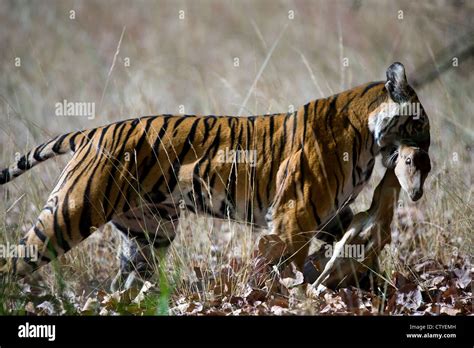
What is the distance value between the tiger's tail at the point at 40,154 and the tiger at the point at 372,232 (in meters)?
2.14

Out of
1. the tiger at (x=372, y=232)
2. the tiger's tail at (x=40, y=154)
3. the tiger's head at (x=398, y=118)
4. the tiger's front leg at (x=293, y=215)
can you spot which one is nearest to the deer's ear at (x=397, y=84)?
the tiger's head at (x=398, y=118)

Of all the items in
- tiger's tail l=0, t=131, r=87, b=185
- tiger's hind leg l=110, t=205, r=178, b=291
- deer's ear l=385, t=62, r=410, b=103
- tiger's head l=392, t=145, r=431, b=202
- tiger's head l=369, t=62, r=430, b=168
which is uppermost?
deer's ear l=385, t=62, r=410, b=103

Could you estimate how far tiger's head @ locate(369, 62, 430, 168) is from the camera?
647 centimetres

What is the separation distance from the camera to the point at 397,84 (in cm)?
646

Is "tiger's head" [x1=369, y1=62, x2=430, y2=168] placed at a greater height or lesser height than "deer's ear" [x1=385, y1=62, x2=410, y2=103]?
lesser

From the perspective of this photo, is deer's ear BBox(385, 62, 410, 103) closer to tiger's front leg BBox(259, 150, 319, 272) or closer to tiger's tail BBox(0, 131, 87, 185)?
tiger's front leg BBox(259, 150, 319, 272)

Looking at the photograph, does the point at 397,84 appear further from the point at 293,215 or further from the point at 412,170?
the point at 293,215

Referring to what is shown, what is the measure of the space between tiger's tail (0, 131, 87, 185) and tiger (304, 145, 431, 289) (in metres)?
2.14

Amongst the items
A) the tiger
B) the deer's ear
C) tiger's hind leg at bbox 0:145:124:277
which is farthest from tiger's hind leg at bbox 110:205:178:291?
the deer's ear

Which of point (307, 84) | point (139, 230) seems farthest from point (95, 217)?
point (307, 84)

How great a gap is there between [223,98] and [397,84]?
563cm

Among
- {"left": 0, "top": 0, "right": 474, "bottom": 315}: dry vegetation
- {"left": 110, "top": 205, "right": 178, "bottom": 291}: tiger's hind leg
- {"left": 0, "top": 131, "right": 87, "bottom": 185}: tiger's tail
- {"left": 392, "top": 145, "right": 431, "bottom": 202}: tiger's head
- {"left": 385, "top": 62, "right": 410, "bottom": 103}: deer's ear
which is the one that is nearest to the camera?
{"left": 0, "top": 0, "right": 474, "bottom": 315}: dry vegetation

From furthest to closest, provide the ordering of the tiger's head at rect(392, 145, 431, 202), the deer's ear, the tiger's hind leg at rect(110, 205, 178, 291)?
the tiger's hind leg at rect(110, 205, 178, 291)
the deer's ear
the tiger's head at rect(392, 145, 431, 202)

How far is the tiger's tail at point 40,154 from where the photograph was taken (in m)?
6.60
